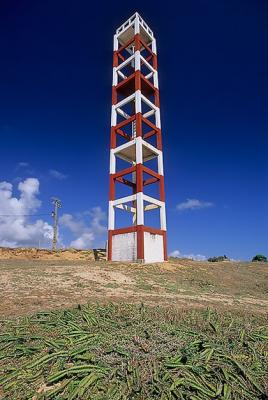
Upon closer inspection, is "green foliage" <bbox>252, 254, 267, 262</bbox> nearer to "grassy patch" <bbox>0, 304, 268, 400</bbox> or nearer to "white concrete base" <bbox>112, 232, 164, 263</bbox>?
"white concrete base" <bbox>112, 232, 164, 263</bbox>

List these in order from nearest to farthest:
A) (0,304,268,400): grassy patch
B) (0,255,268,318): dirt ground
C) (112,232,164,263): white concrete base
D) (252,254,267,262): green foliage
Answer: (0,304,268,400): grassy patch < (0,255,268,318): dirt ground < (112,232,164,263): white concrete base < (252,254,267,262): green foliage

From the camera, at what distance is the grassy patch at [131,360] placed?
4.50 m

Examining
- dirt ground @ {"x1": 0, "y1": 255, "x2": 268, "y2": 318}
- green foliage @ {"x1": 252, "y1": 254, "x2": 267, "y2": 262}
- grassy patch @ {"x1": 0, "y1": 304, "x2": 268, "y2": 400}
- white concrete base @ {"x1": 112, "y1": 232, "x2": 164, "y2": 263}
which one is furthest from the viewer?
green foliage @ {"x1": 252, "y1": 254, "x2": 267, "y2": 262}

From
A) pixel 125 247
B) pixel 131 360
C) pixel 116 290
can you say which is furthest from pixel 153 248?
pixel 131 360

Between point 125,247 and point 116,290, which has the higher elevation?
point 125,247

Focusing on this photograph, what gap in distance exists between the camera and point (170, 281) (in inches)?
766

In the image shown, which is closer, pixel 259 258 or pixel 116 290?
pixel 116 290

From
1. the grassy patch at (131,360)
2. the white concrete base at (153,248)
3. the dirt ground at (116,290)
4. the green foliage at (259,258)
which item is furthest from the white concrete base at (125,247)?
the green foliage at (259,258)

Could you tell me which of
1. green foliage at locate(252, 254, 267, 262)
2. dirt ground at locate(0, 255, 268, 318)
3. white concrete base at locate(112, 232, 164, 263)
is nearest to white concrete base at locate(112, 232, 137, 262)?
white concrete base at locate(112, 232, 164, 263)

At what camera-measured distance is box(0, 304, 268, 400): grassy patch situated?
4496mm

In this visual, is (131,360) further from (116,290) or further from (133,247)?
(133,247)

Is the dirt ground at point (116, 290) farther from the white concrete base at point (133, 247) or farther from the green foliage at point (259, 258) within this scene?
the green foliage at point (259, 258)

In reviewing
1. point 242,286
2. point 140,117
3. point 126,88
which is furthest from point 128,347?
point 126,88

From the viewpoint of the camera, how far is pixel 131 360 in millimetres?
Answer: 5121
